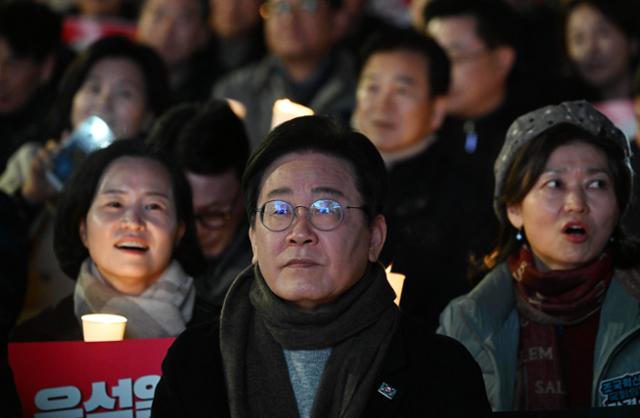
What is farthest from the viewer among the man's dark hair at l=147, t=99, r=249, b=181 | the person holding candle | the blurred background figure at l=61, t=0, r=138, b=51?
the blurred background figure at l=61, t=0, r=138, b=51

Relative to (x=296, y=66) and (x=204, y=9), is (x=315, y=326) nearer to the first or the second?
(x=296, y=66)

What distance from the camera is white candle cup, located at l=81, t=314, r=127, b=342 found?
4.28m

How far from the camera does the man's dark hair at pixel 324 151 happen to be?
3.90 metres

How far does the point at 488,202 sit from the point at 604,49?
2315 millimetres

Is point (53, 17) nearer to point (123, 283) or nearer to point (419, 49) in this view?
point (419, 49)

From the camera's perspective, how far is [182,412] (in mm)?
3607

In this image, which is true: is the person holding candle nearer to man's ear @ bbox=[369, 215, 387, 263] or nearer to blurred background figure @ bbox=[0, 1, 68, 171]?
man's ear @ bbox=[369, 215, 387, 263]

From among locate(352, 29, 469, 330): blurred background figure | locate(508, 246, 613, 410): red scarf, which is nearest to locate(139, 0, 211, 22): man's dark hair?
locate(352, 29, 469, 330): blurred background figure

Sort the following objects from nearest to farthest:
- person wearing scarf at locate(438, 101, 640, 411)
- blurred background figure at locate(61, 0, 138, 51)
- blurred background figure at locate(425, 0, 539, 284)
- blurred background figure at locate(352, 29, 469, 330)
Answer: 1. person wearing scarf at locate(438, 101, 640, 411)
2. blurred background figure at locate(352, 29, 469, 330)
3. blurred background figure at locate(425, 0, 539, 284)
4. blurred background figure at locate(61, 0, 138, 51)

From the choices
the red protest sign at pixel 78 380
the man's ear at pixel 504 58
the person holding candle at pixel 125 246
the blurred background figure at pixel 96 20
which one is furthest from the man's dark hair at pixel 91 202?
the blurred background figure at pixel 96 20

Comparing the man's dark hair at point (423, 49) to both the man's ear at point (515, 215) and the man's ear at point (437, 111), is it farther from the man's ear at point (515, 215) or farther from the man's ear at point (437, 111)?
the man's ear at point (515, 215)

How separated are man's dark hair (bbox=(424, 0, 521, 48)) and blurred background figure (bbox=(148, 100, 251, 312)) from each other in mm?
2090

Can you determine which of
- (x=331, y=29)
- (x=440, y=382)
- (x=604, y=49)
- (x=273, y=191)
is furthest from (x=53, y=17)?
(x=440, y=382)

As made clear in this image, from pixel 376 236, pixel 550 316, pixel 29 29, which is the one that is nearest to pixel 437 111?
pixel 550 316
